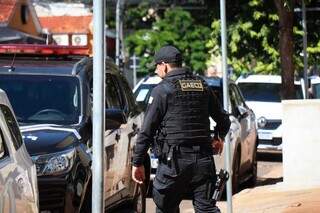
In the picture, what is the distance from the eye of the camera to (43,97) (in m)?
8.14

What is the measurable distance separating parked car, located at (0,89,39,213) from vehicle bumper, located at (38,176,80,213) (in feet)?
3.15

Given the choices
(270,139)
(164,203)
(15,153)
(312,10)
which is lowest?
(270,139)

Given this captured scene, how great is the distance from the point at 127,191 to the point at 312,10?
10.6 metres

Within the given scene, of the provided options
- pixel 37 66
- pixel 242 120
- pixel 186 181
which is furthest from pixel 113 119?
pixel 242 120

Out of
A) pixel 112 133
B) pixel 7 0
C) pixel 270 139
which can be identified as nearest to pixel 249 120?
pixel 270 139

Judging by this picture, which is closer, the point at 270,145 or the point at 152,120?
the point at 152,120

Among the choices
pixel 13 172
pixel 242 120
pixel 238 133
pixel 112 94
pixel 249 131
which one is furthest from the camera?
pixel 249 131

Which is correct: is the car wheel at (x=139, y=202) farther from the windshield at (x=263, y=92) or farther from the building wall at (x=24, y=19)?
the building wall at (x=24, y=19)

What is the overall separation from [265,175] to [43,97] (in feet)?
28.6

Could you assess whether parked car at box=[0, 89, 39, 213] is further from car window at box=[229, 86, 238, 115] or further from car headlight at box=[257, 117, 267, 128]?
car headlight at box=[257, 117, 267, 128]

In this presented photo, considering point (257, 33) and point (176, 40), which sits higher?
point (257, 33)

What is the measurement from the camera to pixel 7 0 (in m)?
25.5

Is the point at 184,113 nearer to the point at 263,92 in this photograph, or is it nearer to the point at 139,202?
the point at 139,202

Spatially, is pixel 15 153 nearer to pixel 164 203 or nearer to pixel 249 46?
pixel 164 203
